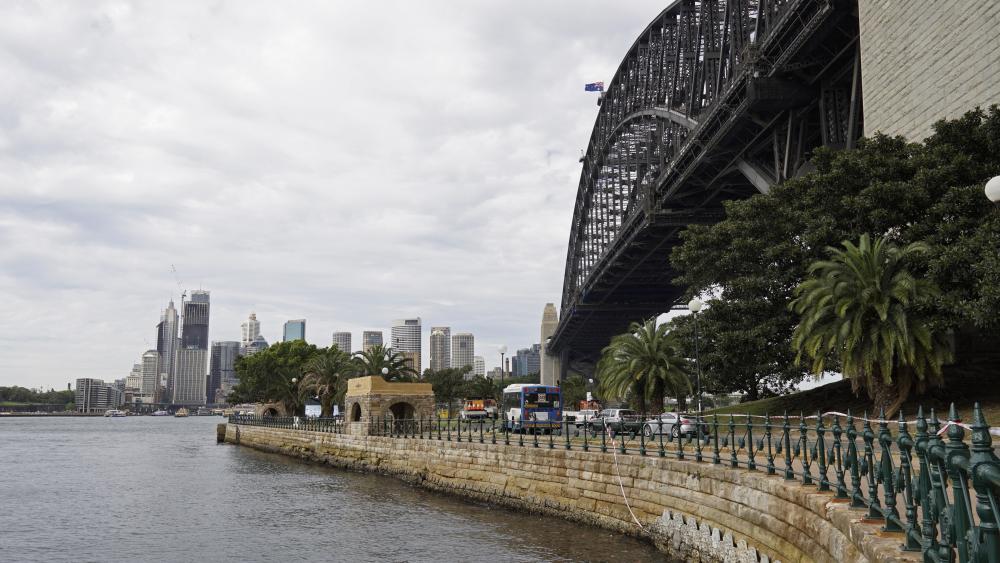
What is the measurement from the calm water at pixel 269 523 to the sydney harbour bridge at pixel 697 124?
24.9 m

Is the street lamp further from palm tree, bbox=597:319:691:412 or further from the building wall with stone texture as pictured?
palm tree, bbox=597:319:691:412

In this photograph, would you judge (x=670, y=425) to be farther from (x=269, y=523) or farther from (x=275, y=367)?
(x=275, y=367)

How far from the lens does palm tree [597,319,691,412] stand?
137 feet

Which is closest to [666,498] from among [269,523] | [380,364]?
[269,523]

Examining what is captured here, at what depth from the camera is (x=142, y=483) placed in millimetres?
42375

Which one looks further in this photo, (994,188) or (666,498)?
(666,498)

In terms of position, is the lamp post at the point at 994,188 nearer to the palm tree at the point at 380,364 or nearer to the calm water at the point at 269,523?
the calm water at the point at 269,523

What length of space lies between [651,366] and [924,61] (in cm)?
2020

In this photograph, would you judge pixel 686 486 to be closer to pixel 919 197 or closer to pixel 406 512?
pixel 406 512

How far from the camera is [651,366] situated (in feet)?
137

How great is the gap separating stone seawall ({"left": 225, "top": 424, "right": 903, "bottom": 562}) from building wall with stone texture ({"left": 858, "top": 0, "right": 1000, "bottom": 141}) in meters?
17.3

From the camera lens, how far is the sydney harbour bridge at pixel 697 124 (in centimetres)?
3853

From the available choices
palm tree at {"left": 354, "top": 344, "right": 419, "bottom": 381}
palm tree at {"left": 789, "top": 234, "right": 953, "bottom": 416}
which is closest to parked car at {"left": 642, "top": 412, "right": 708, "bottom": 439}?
palm tree at {"left": 789, "top": 234, "right": 953, "bottom": 416}

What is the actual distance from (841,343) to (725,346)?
387 inches
